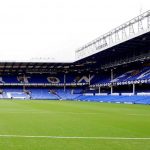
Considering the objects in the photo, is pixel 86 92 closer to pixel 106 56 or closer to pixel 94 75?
pixel 94 75

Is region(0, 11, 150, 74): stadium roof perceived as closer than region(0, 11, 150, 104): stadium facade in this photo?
Yes

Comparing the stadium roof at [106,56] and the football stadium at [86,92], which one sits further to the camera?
the stadium roof at [106,56]

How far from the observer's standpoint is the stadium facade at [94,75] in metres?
61.9

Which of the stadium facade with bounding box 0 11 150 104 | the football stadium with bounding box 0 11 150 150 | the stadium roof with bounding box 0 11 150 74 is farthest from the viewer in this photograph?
the stadium facade with bounding box 0 11 150 104

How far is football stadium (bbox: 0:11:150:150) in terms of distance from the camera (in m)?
10.8

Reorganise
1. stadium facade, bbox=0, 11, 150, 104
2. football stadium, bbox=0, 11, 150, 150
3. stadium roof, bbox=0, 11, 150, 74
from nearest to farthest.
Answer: football stadium, bbox=0, 11, 150, 150
stadium roof, bbox=0, 11, 150, 74
stadium facade, bbox=0, 11, 150, 104

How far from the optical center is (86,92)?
9262 centimetres

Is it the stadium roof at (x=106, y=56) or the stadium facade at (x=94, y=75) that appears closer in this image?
the stadium roof at (x=106, y=56)

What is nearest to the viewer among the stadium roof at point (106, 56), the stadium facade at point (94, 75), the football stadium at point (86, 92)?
the football stadium at point (86, 92)

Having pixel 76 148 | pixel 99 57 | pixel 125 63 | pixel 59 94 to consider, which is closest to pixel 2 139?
pixel 76 148

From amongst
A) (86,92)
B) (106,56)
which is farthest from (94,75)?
Answer: (106,56)

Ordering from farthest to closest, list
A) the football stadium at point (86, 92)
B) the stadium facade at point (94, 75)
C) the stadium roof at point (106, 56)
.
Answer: the stadium facade at point (94, 75), the stadium roof at point (106, 56), the football stadium at point (86, 92)

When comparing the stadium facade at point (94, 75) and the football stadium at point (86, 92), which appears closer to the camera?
the football stadium at point (86, 92)

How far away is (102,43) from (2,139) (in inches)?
2185
